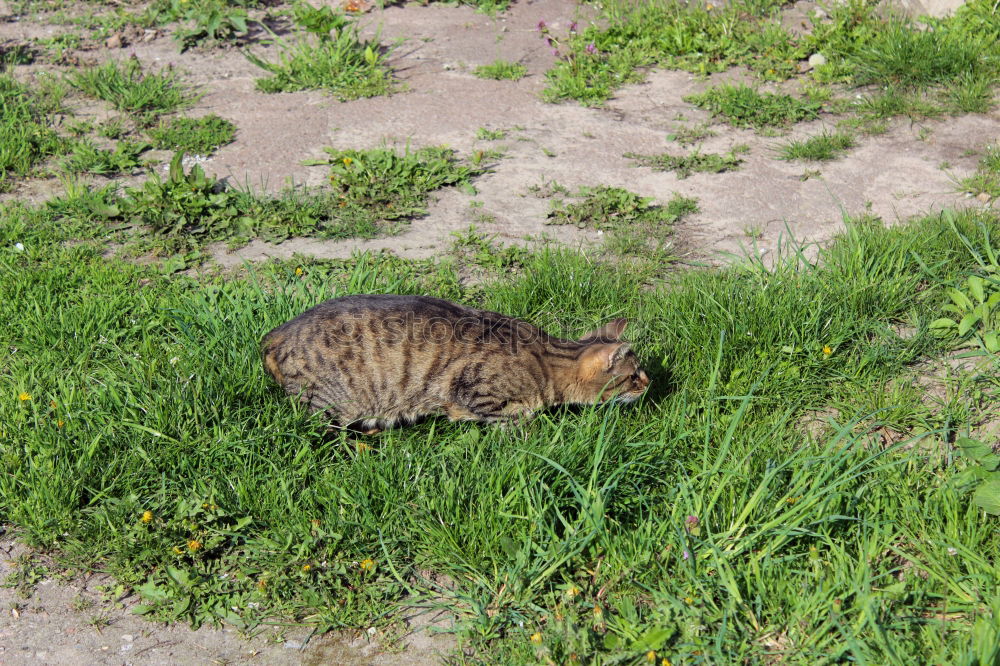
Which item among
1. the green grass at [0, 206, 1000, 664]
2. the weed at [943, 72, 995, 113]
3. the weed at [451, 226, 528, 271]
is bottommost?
the green grass at [0, 206, 1000, 664]

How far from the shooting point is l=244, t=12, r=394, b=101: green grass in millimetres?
7602

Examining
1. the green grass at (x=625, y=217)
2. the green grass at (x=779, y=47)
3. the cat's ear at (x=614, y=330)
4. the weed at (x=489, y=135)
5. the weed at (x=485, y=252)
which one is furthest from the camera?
the green grass at (x=779, y=47)

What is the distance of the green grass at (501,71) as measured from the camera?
786cm

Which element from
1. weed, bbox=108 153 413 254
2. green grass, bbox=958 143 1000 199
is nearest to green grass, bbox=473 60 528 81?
weed, bbox=108 153 413 254

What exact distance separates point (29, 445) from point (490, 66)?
17.2 ft

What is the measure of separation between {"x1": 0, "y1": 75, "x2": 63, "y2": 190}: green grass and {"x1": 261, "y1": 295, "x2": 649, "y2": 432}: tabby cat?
3265mm

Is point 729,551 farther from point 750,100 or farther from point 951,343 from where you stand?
point 750,100

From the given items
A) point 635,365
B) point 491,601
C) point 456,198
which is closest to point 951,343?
point 635,365

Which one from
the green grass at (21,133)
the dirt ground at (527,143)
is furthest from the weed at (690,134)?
the green grass at (21,133)

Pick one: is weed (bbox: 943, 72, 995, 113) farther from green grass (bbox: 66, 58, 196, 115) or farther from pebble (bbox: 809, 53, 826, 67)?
green grass (bbox: 66, 58, 196, 115)

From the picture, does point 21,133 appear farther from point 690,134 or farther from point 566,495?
point 566,495

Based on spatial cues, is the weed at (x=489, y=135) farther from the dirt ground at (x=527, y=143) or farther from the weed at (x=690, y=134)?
the weed at (x=690, y=134)

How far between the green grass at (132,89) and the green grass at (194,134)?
0.24 meters

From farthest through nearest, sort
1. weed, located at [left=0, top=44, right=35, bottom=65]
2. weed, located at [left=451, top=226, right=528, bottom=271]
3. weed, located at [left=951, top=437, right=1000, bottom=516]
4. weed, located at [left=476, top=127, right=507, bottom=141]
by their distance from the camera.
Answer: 1. weed, located at [left=0, top=44, right=35, bottom=65]
2. weed, located at [left=476, top=127, right=507, bottom=141]
3. weed, located at [left=451, top=226, right=528, bottom=271]
4. weed, located at [left=951, top=437, right=1000, bottom=516]
